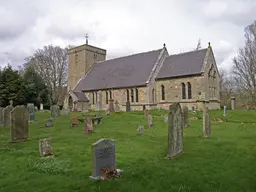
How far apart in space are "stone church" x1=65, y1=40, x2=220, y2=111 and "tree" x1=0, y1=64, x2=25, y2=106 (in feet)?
31.4

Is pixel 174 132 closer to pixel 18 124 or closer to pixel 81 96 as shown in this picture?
pixel 18 124

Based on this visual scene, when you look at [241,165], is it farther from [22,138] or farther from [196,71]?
[196,71]

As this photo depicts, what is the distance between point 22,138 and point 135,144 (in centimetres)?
568

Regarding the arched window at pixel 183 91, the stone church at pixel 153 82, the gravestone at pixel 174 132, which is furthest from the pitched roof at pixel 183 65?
the gravestone at pixel 174 132

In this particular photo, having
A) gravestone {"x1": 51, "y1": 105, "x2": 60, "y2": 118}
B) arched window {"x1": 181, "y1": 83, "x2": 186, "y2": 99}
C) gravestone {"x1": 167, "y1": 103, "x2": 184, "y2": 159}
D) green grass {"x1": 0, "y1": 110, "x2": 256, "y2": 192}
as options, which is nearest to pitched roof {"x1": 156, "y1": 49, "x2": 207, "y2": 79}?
arched window {"x1": 181, "y1": 83, "x2": 186, "y2": 99}

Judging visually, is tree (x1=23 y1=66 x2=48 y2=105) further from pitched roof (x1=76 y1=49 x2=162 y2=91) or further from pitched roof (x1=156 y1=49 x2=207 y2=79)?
pitched roof (x1=156 y1=49 x2=207 y2=79)

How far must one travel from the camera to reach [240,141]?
1059 cm

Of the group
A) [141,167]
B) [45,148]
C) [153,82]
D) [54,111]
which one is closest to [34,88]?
[54,111]

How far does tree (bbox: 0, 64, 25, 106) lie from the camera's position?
38269 millimetres

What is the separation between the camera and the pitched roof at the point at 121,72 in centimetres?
3328

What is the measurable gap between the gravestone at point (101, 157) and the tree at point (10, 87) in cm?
3724

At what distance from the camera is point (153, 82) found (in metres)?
31.8

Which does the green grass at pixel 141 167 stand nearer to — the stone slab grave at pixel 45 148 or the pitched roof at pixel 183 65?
the stone slab grave at pixel 45 148

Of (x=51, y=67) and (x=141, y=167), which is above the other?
(x=51, y=67)
